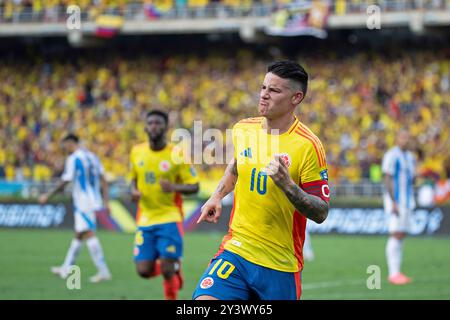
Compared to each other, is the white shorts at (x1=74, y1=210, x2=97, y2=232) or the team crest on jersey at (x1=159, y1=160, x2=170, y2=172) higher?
the team crest on jersey at (x1=159, y1=160, x2=170, y2=172)

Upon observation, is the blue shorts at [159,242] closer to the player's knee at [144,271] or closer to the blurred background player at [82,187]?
the player's knee at [144,271]

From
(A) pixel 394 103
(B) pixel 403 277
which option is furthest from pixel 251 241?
(A) pixel 394 103

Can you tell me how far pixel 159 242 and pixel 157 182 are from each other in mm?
802

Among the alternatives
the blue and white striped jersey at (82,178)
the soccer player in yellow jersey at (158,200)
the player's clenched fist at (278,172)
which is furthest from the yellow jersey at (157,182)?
the player's clenched fist at (278,172)

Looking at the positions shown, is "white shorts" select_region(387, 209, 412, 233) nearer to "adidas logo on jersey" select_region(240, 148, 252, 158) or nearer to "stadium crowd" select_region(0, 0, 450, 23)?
"adidas logo on jersey" select_region(240, 148, 252, 158)

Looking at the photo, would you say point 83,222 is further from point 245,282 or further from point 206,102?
point 206,102

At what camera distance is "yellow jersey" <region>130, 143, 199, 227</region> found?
40.5 ft

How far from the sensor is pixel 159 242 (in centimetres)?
1224

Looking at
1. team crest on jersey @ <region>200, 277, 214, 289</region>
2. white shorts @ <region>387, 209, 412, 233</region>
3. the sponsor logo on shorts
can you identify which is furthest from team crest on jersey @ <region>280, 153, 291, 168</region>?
white shorts @ <region>387, 209, 412, 233</region>

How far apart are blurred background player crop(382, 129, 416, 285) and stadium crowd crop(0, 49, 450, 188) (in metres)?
12.2

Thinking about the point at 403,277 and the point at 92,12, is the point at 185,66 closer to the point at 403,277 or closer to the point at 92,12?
the point at 92,12

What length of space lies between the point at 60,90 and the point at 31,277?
2469 cm

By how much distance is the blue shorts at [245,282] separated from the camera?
23.0ft

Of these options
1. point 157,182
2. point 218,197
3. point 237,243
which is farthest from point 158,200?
point 218,197
